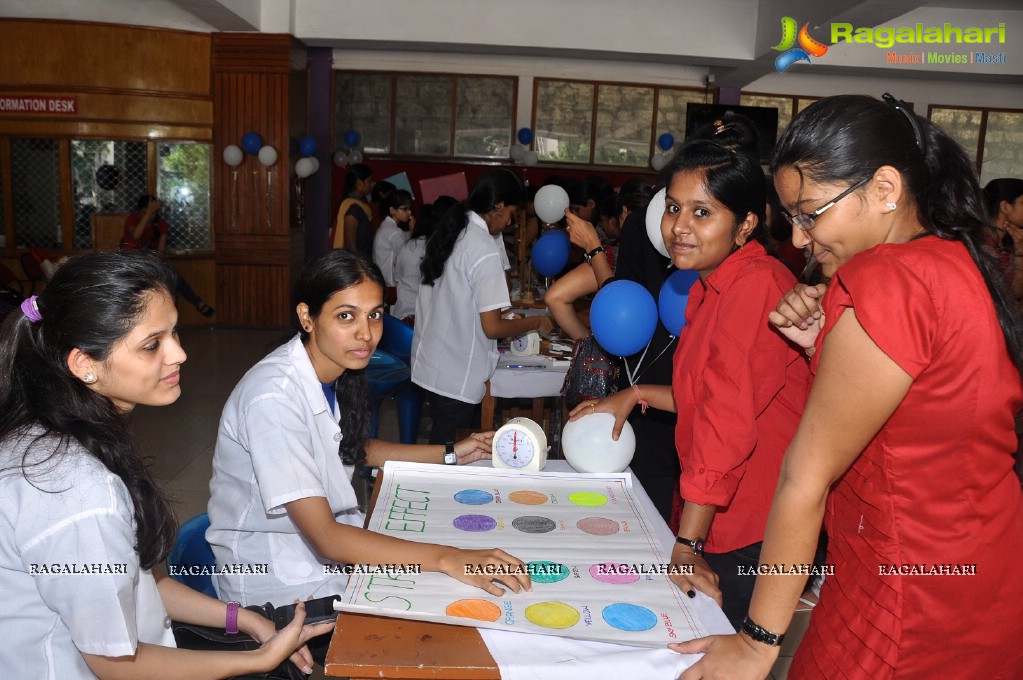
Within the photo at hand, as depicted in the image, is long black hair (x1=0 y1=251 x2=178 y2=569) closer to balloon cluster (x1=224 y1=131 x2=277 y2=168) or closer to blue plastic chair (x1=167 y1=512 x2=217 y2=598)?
blue plastic chair (x1=167 y1=512 x2=217 y2=598)

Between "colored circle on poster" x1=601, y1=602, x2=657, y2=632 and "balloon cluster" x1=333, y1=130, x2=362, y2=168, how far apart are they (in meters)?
9.14

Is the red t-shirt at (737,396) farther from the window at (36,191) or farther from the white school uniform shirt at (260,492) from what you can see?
the window at (36,191)

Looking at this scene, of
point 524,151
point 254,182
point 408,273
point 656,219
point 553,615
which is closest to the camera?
point 553,615

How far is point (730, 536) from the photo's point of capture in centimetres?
154

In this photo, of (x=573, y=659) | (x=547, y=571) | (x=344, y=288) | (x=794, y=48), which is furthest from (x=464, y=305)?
(x=794, y=48)

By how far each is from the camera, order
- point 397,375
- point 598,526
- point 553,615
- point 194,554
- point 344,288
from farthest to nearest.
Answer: point 397,375, point 344,288, point 194,554, point 598,526, point 553,615

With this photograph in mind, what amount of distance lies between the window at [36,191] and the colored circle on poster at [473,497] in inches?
320

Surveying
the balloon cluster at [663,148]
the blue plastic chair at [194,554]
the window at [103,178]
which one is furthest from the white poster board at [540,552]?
the balloon cluster at [663,148]

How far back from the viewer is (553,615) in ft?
3.94

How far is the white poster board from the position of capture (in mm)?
1188

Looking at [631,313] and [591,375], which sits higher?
[631,313]

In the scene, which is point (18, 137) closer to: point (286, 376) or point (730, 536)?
point (286, 376)

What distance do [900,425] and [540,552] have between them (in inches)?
26.3

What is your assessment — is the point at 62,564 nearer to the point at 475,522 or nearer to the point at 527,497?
the point at 475,522
